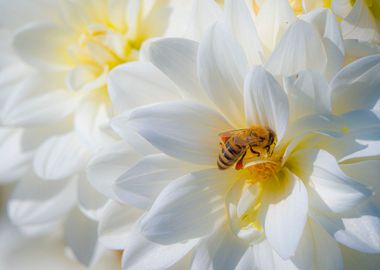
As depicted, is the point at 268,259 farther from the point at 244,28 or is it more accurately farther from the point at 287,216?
the point at 244,28

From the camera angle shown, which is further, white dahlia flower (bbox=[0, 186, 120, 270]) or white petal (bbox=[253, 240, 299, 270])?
white dahlia flower (bbox=[0, 186, 120, 270])

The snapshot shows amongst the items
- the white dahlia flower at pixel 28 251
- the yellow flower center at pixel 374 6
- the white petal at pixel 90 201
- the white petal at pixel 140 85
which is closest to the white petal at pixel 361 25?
the yellow flower center at pixel 374 6

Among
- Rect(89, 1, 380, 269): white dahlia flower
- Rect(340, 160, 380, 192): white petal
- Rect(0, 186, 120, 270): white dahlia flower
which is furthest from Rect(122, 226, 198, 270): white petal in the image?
Rect(0, 186, 120, 270): white dahlia flower

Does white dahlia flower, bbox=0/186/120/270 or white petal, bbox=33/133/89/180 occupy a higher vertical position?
white petal, bbox=33/133/89/180

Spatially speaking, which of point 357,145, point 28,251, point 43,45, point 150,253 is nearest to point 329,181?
point 357,145

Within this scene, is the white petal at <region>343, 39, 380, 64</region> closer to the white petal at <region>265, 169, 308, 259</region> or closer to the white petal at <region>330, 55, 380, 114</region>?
the white petal at <region>330, 55, 380, 114</region>

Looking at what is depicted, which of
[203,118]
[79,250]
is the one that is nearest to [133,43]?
[203,118]

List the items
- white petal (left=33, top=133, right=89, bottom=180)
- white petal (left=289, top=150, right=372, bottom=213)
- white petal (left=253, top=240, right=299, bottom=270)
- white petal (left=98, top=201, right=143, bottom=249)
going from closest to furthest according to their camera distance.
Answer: white petal (left=289, top=150, right=372, bottom=213) < white petal (left=253, top=240, right=299, bottom=270) < white petal (left=98, top=201, right=143, bottom=249) < white petal (left=33, top=133, right=89, bottom=180)

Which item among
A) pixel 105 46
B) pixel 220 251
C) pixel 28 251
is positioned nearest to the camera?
pixel 220 251
